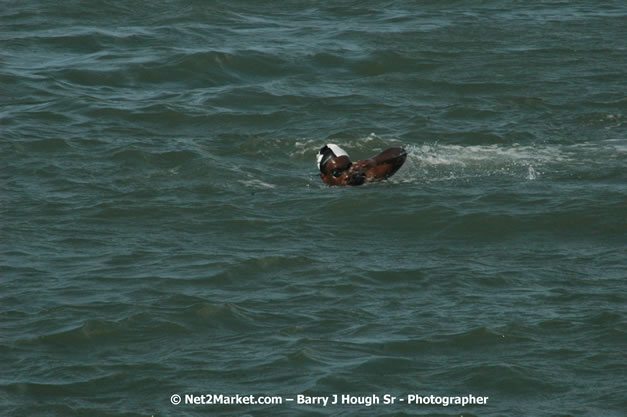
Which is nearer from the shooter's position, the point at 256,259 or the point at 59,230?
the point at 256,259

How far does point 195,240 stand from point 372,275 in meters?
2.49

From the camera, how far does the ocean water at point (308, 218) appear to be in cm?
1107

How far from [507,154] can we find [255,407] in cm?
871

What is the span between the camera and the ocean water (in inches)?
436

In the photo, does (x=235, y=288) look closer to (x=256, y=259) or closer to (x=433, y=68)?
(x=256, y=259)

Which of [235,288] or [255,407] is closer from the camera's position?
[255,407]

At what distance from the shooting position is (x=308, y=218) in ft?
51.0

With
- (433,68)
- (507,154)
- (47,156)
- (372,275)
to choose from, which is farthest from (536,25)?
(372,275)

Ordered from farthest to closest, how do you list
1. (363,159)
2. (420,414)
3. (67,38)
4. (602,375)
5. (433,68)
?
(67,38) → (433,68) → (363,159) → (602,375) → (420,414)

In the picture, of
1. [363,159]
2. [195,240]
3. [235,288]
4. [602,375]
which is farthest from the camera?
[363,159]

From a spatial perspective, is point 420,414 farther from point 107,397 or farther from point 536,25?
point 536,25

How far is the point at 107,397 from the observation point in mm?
10703

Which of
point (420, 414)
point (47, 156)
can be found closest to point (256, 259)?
point (420, 414)

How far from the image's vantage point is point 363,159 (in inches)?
712
